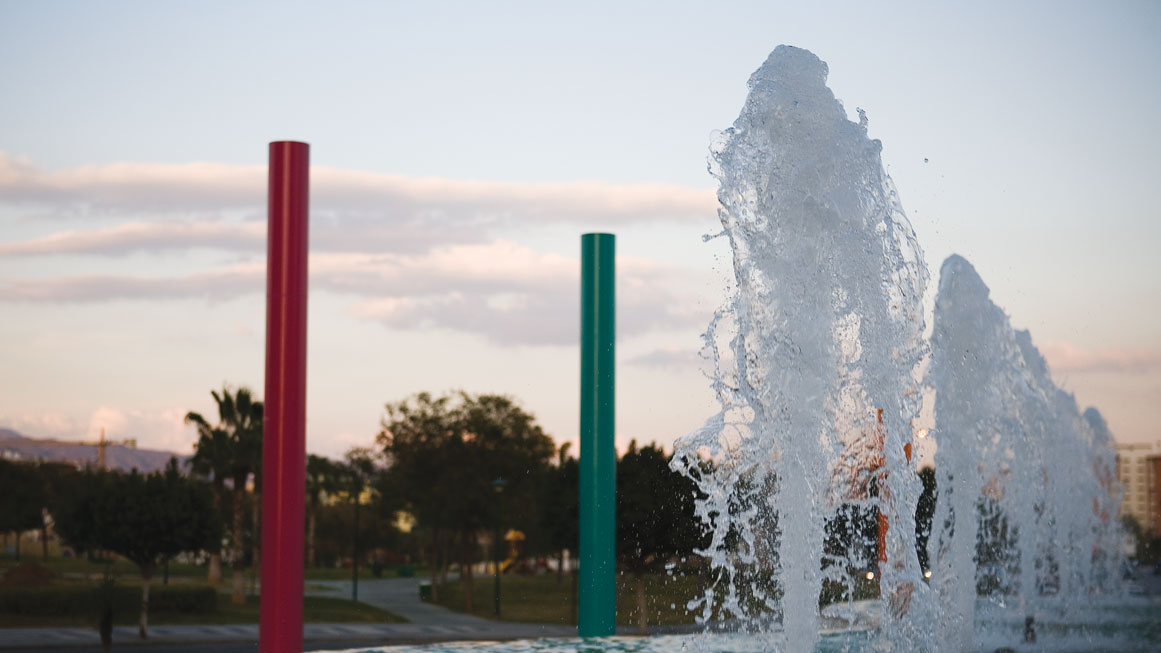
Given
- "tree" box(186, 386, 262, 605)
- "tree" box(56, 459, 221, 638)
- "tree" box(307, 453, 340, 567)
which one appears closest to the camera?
"tree" box(56, 459, 221, 638)

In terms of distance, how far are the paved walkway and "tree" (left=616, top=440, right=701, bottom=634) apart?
2763 mm

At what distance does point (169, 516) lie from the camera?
34875mm

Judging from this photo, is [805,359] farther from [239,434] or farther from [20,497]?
[20,497]

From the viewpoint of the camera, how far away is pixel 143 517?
34.6 metres

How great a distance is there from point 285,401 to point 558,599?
37354mm

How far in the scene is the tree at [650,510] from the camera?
89.2ft

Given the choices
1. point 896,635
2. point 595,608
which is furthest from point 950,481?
point 595,608

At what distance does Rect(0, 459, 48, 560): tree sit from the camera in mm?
58281

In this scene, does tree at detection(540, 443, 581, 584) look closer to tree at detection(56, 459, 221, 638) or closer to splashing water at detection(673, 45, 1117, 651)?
tree at detection(56, 459, 221, 638)

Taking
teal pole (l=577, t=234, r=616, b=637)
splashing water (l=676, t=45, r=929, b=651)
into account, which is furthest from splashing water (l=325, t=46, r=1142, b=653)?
teal pole (l=577, t=234, r=616, b=637)

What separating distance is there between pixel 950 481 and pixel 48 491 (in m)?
55.7

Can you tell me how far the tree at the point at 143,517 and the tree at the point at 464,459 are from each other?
11.3 m

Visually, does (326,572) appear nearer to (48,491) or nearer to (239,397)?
(48,491)

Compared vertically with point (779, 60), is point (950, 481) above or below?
below
